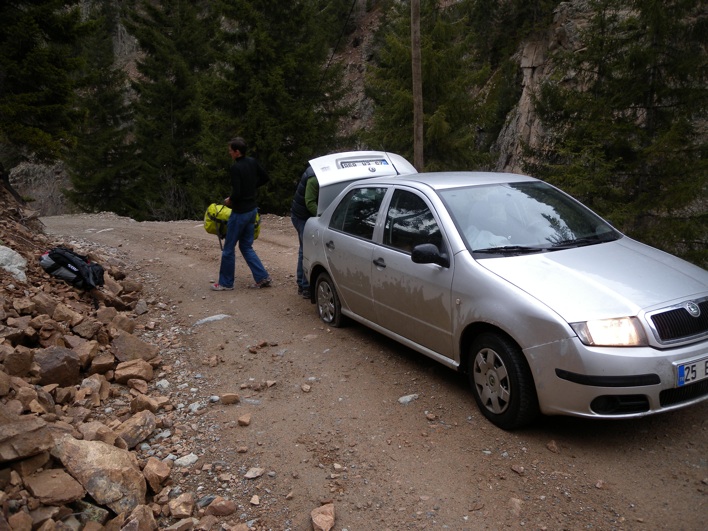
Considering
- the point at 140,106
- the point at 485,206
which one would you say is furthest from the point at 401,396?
the point at 140,106

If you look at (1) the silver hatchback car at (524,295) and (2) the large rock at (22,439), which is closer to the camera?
(2) the large rock at (22,439)

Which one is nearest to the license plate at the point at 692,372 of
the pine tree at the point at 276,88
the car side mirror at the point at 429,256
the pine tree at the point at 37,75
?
the car side mirror at the point at 429,256

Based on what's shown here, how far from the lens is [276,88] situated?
2161 centimetres

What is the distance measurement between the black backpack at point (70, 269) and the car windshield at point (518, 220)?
4580mm

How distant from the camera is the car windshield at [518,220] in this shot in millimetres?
4492

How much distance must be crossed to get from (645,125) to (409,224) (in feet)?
23.8

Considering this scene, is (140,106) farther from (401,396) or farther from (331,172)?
(401,396)

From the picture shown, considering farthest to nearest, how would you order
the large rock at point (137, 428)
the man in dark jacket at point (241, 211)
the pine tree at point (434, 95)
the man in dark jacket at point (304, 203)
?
1. the pine tree at point (434, 95)
2. the man in dark jacket at point (241, 211)
3. the man in dark jacket at point (304, 203)
4. the large rock at point (137, 428)

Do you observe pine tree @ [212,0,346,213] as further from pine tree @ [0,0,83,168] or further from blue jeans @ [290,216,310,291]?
blue jeans @ [290,216,310,291]

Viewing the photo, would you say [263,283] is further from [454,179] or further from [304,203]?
[454,179]

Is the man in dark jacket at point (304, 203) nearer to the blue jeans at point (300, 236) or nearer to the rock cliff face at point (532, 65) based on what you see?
the blue jeans at point (300, 236)

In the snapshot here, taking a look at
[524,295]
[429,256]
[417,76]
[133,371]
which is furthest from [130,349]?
[417,76]

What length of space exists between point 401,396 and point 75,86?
12.5m

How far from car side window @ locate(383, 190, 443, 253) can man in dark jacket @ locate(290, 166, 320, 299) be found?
1929 millimetres
